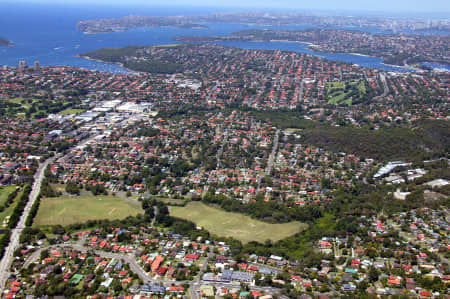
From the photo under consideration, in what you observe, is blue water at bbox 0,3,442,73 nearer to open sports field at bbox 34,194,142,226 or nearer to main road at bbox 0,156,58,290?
main road at bbox 0,156,58,290

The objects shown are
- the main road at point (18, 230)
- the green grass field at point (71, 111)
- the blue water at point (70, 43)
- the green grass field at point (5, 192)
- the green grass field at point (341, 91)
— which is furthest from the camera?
the blue water at point (70, 43)

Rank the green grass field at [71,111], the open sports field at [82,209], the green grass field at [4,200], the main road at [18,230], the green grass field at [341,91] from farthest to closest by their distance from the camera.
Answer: the green grass field at [341,91], the green grass field at [71,111], the open sports field at [82,209], the green grass field at [4,200], the main road at [18,230]

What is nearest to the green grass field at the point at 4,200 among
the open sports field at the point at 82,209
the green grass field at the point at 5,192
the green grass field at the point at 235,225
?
the green grass field at the point at 5,192

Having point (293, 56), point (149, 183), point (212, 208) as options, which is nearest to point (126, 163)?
point (149, 183)

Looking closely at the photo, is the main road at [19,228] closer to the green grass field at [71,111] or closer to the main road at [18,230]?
the main road at [18,230]

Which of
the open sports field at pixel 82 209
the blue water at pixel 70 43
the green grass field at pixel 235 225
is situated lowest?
the green grass field at pixel 235 225

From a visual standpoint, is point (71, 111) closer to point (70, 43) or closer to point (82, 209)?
point (82, 209)

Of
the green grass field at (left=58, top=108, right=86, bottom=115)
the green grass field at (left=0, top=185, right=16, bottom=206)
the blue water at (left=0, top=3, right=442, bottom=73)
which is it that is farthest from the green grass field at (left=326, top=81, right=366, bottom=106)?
the green grass field at (left=0, top=185, right=16, bottom=206)
